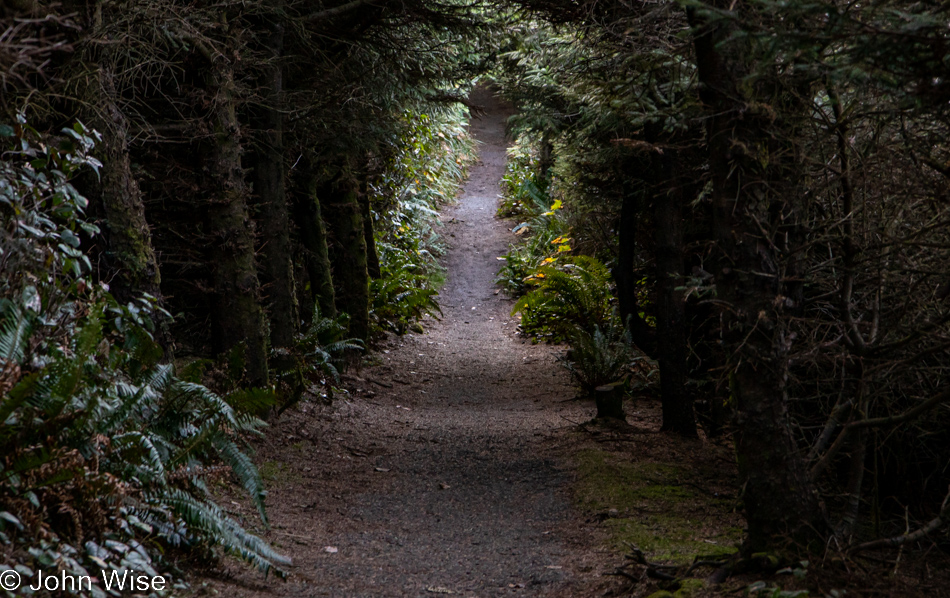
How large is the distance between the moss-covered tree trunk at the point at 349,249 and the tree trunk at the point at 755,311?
8787 millimetres

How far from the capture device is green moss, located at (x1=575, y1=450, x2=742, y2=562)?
517 centimetres

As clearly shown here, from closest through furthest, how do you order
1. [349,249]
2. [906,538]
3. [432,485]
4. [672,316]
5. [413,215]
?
[906,538] → [432,485] → [672,316] → [349,249] → [413,215]

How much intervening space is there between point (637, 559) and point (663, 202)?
4.69 m

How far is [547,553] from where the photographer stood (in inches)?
206

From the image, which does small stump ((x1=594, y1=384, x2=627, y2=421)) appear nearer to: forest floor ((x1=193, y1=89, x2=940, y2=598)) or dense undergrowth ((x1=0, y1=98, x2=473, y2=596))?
forest floor ((x1=193, y1=89, x2=940, y2=598))

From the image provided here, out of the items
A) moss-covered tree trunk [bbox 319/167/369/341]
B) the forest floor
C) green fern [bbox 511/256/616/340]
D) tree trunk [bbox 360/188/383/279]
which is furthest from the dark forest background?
tree trunk [bbox 360/188/383/279]

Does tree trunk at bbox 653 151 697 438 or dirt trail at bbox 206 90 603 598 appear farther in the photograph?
tree trunk at bbox 653 151 697 438

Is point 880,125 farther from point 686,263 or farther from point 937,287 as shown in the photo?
point 686,263

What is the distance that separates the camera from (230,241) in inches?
291

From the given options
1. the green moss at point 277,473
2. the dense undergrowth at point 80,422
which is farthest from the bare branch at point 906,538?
the green moss at point 277,473

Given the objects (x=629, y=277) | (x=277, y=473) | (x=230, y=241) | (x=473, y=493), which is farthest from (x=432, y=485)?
(x=629, y=277)

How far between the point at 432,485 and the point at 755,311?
4.07m

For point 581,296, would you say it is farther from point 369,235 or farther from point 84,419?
point 84,419

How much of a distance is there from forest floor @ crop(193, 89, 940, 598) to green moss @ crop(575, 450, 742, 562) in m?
0.02
